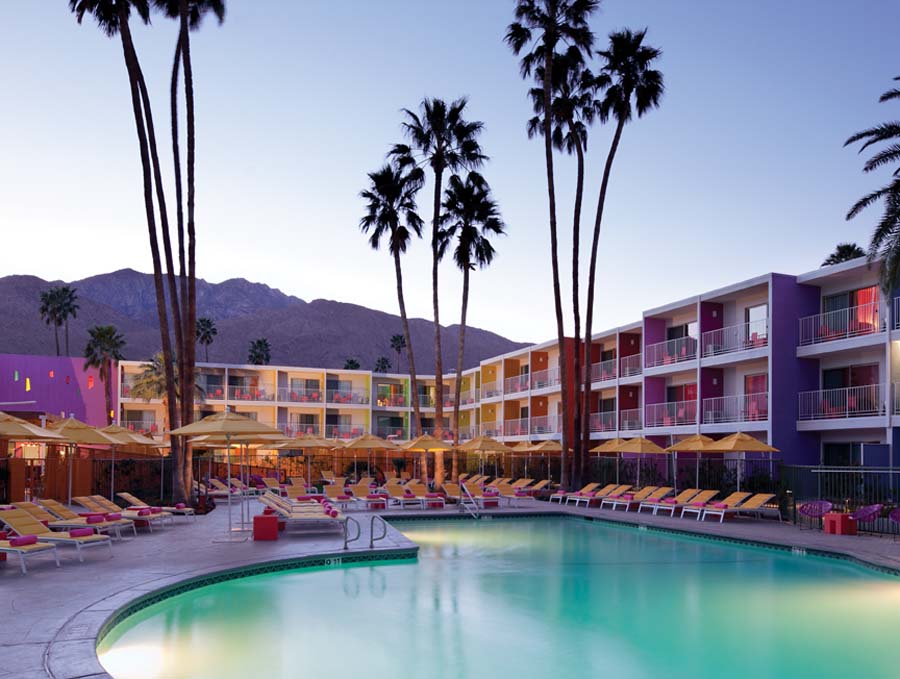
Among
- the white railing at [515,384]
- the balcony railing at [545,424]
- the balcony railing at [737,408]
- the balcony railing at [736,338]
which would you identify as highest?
the balcony railing at [736,338]

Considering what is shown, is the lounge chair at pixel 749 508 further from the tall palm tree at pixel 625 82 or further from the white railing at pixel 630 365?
the white railing at pixel 630 365

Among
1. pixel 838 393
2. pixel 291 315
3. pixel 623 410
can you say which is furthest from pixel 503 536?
pixel 291 315

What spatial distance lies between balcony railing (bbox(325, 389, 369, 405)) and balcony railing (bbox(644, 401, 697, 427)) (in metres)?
25.6

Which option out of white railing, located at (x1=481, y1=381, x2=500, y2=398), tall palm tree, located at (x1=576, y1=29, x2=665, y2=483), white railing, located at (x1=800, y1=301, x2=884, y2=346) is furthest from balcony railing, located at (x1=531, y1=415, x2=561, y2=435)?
white railing, located at (x1=800, y1=301, x2=884, y2=346)

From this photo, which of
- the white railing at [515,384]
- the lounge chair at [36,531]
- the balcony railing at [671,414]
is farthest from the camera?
the white railing at [515,384]

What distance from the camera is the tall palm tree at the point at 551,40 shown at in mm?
29422

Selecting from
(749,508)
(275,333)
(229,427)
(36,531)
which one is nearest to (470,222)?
(749,508)

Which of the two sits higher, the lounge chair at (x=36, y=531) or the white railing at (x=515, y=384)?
the white railing at (x=515, y=384)

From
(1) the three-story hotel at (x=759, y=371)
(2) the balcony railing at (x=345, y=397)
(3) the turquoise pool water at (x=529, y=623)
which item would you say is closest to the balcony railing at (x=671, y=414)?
(1) the three-story hotel at (x=759, y=371)

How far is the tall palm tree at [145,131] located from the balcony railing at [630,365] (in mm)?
19713

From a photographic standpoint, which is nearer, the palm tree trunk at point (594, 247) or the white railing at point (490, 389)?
the palm tree trunk at point (594, 247)

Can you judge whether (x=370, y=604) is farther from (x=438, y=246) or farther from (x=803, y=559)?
(x=438, y=246)

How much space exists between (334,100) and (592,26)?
952 centimetres

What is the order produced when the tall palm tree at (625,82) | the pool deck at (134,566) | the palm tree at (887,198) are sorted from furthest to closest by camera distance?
1. the tall palm tree at (625,82)
2. the palm tree at (887,198)
3. the pool deck at (134,566)
